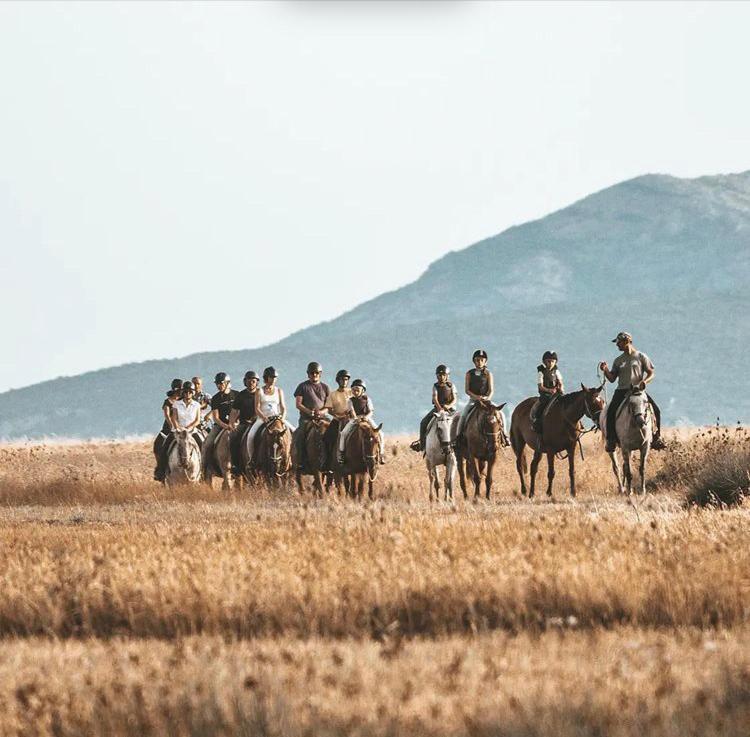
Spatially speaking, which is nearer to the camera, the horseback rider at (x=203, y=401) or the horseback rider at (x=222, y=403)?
the horseback rider at (x=222, y=403)

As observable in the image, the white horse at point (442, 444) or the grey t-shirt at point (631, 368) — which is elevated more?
the grey t-shirt at point (631, 368)

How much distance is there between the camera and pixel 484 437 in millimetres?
28828

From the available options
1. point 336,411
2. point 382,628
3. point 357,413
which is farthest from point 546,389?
point 382,628

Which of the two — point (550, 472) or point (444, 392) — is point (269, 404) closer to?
point (444, 392)

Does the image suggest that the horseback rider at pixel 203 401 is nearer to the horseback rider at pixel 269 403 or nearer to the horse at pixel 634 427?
the horseback rider at pixel 269 403

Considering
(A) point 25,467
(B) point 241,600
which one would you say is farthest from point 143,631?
(A) point 25,467

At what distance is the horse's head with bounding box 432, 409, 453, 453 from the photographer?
29.1 metres

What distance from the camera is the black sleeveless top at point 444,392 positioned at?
28531mm

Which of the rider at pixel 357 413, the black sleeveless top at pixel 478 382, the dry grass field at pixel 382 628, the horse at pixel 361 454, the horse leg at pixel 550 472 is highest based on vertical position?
the black sleeveless top at pixel 478 382

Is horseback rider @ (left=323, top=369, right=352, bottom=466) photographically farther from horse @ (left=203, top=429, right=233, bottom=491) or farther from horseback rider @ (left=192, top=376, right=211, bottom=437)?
horseback rider @ (left=192, top=376, right=211, bottom=437)

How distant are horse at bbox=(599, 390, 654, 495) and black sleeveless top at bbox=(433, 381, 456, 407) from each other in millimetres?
2746

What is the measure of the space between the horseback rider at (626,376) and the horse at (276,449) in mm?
5347

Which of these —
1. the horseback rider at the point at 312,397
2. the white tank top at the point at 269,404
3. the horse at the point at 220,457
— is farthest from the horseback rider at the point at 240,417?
the horseback rider at the point at 312,397

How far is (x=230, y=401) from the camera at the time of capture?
3078 cm
